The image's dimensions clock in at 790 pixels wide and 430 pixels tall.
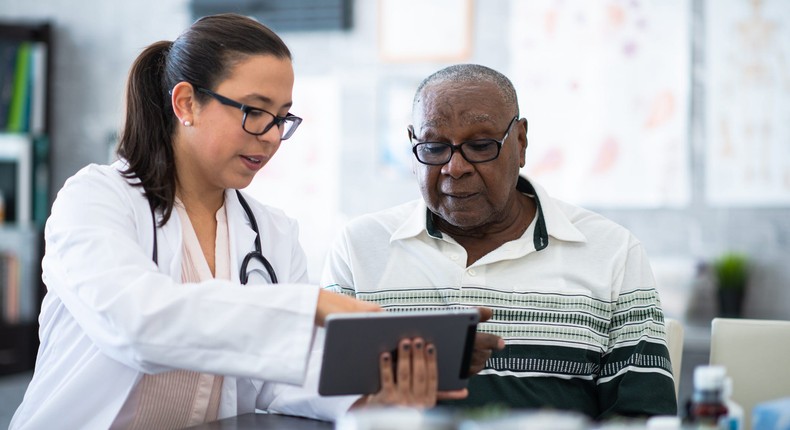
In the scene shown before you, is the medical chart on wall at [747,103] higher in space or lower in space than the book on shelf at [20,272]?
higher

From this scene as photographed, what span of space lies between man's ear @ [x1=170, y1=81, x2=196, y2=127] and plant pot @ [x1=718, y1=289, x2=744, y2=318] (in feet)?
7.76

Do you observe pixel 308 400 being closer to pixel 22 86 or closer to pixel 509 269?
pixel 509 269

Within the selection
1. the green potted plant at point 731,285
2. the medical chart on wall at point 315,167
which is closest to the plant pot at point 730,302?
the green potted plant at point 731,285

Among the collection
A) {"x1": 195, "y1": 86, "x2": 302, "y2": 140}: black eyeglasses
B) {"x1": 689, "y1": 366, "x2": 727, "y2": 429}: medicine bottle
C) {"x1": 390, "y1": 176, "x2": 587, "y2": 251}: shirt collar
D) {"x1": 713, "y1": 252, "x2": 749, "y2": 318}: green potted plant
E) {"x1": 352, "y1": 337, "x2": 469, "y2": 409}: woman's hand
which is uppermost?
{"x1": 195, "y1": 86, "x2": 302, "y2": 140}: black eyeglasses

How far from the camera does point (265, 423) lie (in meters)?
1.52

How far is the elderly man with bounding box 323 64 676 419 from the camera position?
182cm

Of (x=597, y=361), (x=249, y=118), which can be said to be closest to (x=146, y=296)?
(x=249, y=118)

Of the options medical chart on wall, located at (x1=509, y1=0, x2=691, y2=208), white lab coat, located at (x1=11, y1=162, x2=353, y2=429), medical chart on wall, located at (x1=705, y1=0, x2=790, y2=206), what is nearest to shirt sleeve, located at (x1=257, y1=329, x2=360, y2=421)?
white lab coat, located at (x1=11, y1=162, x2=353, y2=429)

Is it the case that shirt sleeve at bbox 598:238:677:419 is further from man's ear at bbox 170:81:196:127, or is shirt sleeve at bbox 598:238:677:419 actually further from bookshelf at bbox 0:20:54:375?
bookshelf at bbox 0:20:54:375

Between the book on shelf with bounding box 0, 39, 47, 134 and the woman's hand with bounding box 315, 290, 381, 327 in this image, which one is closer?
the woman's hand with bounding box 315, 290, 381, 327

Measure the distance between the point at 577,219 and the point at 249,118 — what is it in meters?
0.83

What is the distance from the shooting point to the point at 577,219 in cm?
203

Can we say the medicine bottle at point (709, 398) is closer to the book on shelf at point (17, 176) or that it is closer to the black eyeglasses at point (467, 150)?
the black eyeglasses at point (467, 150)

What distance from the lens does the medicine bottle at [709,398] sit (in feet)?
3.27
